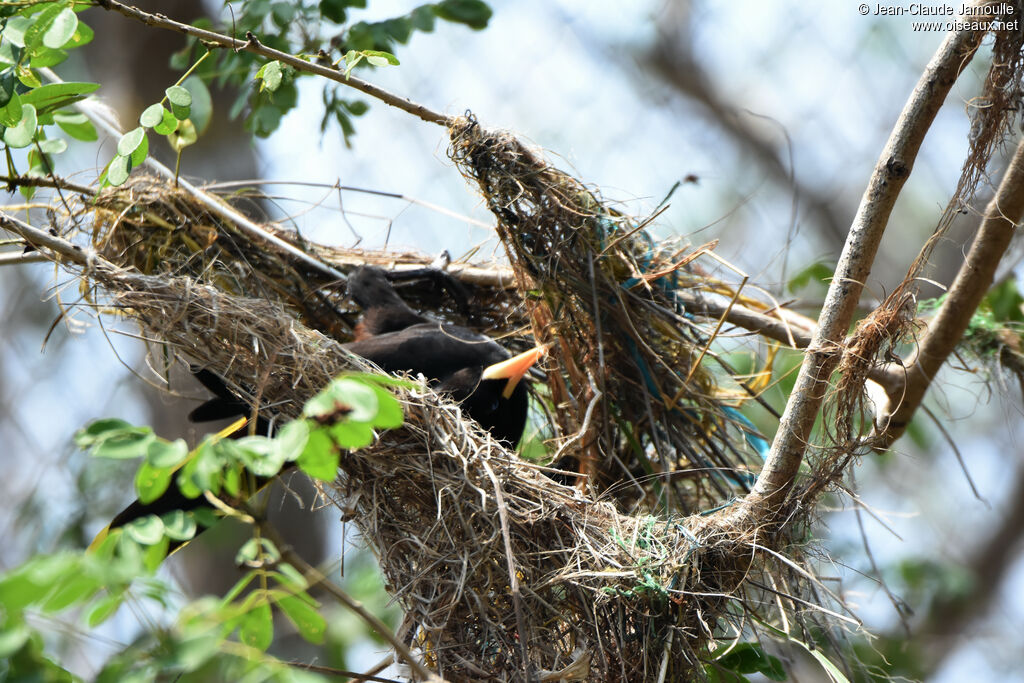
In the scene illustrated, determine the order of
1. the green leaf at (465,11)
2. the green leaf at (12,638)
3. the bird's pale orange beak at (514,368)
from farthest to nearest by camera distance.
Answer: the green leaf at (465,11), the bird's pale orange beak at (514,368), the green leaf at (12,638)

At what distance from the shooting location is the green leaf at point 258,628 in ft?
2.49

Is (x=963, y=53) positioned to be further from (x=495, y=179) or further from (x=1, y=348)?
(x=1, y=348)

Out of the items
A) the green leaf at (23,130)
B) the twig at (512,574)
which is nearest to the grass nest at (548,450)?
the twig at (512,574)

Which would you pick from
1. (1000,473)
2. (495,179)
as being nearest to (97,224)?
(495,179)

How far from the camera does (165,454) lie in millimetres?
740

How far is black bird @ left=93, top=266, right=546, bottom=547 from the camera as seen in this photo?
1.78 metres

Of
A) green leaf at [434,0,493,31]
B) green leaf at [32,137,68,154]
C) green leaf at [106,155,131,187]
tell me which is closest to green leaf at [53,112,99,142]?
green leaf at [32,137,68,154]

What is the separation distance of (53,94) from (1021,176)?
1.45m

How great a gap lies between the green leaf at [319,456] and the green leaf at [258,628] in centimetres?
12

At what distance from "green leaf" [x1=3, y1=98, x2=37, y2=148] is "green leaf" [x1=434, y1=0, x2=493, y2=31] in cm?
90

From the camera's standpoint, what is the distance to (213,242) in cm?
182

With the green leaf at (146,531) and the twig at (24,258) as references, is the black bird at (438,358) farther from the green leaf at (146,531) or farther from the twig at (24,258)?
the green leaf at (146,531)

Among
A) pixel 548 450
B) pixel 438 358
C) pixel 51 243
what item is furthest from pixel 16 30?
pixel 548 450

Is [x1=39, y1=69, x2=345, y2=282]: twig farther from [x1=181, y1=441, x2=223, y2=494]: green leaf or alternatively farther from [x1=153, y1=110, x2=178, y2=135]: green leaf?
[x1=181, y1=441, x2=223, y2=494]: green leaf
